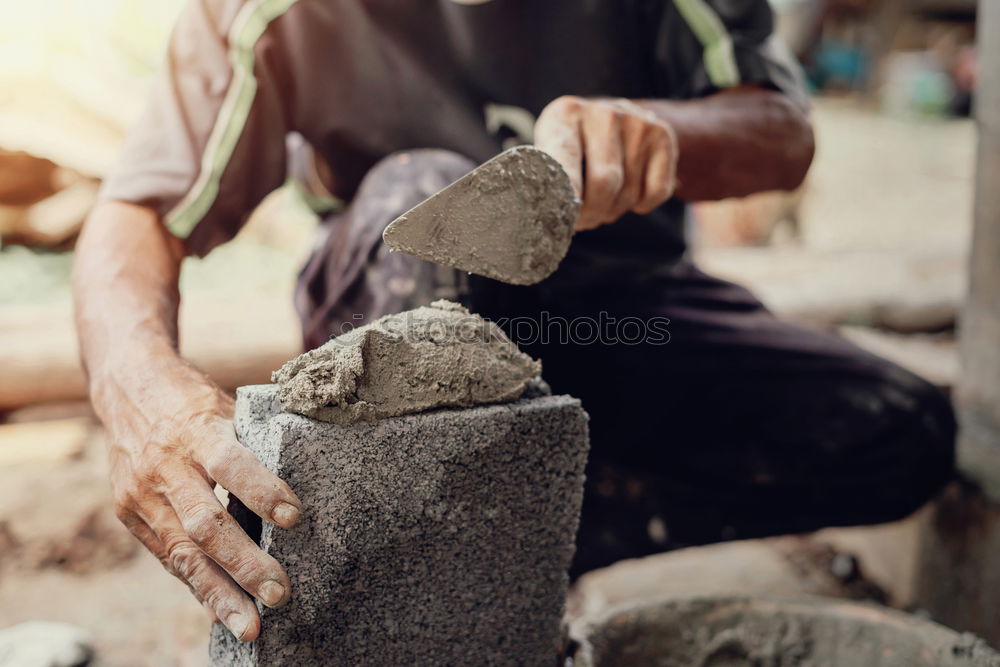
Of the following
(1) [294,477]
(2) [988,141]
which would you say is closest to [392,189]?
(1) [294,477]

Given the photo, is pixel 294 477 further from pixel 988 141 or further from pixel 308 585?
pixel 988 141

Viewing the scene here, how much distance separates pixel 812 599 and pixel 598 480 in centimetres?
65

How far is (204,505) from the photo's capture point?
3.54ft

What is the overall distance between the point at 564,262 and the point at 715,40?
22.0 inches

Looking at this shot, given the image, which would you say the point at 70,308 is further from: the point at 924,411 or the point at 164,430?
the point at 924,411

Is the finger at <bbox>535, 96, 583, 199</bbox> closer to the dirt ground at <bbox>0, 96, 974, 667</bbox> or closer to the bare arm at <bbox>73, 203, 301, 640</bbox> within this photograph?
the bare arm at <bbox>73, 203, 301, 640</bbox>

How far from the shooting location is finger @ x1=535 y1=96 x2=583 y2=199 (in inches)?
50.5

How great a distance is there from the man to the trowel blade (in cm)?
13

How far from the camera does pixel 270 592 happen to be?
1.04 m

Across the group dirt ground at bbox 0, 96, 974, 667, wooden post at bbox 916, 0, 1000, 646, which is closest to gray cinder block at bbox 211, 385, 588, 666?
dirt ground at bbox 0, 96, 974, 667

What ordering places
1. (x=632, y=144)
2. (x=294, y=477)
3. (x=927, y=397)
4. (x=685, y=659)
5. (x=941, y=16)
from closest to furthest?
(x=294, y=477), (x=632, y=144), (x=685, y=659), (x=927, y=397), (x=941, y=16)

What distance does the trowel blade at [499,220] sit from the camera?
1.09 m

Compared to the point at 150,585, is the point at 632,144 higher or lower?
higher

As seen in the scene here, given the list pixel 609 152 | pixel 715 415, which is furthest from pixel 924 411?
pixel 609 152
